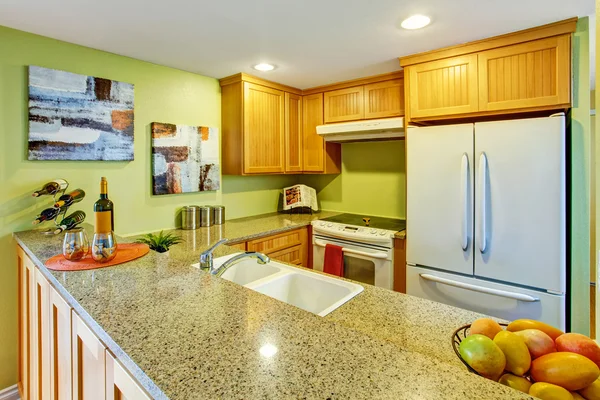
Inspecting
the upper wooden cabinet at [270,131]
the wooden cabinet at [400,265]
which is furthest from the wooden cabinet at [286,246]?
the wooden cabinet at [400,265]

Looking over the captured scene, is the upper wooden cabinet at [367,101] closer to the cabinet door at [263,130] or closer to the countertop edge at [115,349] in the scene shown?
the cabinet door at [263,130]

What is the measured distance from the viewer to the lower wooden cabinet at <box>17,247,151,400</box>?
0.87 meters

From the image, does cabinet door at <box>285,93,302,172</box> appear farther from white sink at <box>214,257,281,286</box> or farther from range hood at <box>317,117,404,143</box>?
white sink at <box>214,257,281,286</box>

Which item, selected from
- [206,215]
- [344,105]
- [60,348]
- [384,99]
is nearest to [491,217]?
[384,99]

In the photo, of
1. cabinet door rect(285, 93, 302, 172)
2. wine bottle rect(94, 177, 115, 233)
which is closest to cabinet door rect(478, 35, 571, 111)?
cabinet door rect(285, 93, 302, 172)

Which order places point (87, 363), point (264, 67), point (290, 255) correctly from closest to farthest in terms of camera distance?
1. point (87, 363)
2. point (264, 67)
3. point (290, 255)

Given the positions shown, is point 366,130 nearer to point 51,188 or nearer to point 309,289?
point 309,289

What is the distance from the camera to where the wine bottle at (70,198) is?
2021 mm

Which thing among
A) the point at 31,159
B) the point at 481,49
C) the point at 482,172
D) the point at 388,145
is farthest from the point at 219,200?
the point at 481,49

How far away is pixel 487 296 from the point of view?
2062mm

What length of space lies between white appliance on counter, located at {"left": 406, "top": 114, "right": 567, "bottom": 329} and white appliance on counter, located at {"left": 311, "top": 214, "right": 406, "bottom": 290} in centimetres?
22

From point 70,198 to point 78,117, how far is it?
1.78 ft

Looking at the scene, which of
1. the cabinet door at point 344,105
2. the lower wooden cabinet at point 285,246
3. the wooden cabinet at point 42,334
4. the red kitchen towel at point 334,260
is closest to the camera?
the wooden cabinet at point 42,334

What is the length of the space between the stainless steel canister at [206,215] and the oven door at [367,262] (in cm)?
101
